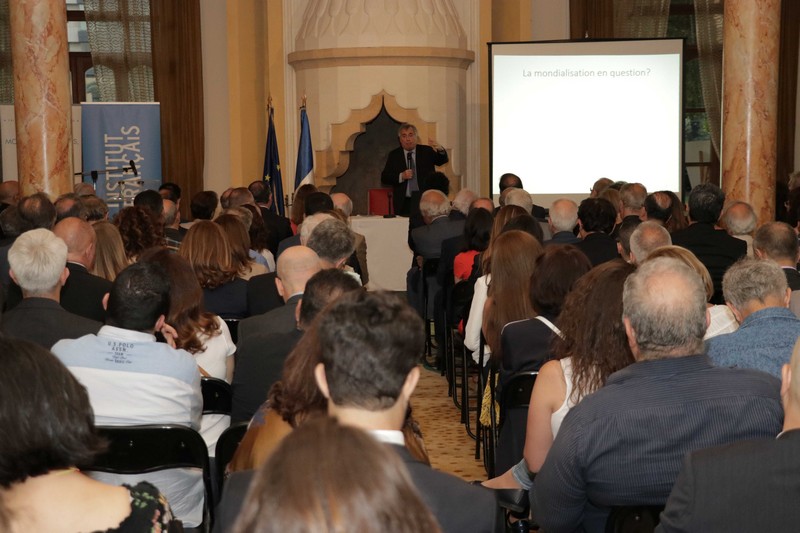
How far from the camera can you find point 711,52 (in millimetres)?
14445

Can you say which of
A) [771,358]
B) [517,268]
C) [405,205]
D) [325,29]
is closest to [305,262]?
[517,268]

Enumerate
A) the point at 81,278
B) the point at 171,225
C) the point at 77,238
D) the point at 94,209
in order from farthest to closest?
the point at 171,225 → the point at 94,209 → the point at 77,238 → the point at 81,278

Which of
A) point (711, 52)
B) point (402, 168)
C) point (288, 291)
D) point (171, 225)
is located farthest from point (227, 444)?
point (711, 52)

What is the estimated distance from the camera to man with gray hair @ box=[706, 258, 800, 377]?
3.60m

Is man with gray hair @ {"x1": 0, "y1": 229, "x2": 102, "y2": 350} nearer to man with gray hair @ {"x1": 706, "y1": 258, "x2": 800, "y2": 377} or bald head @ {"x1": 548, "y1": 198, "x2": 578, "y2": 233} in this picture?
man with gray hair @ {"x1": 706, "y1": 258, "x2": 800, "y2": 377}

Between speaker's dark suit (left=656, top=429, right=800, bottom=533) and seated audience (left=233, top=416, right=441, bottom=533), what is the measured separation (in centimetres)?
118

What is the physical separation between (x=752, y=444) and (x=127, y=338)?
2.04m

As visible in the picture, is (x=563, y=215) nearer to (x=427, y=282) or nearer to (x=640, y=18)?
(x=427, y=282)

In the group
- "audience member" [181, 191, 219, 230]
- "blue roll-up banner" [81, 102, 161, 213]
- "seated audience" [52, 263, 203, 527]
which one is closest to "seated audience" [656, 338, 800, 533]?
"seated audience" [52, 263, 203, 527]

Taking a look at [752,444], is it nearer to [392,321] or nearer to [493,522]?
[493,522]

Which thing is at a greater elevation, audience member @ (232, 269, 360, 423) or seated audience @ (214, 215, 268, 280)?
seated audience @ (214, 215, 268, 280)

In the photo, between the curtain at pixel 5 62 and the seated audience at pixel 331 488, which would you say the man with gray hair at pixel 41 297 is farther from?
the curtain at pixel 5 62

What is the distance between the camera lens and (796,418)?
2275mm

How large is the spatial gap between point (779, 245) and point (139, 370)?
10.3 feet
